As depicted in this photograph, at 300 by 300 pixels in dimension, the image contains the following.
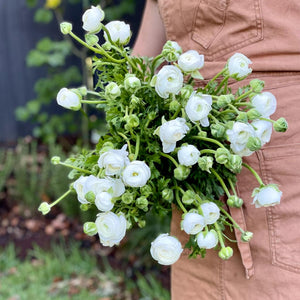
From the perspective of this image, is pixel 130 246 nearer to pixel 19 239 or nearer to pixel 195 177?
pixel 19 239

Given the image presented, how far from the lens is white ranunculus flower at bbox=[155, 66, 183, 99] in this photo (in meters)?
0.79

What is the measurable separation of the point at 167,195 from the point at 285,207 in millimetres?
289

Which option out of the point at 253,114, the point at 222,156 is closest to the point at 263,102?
the point at 253,114

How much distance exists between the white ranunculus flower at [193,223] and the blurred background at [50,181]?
5.74ft

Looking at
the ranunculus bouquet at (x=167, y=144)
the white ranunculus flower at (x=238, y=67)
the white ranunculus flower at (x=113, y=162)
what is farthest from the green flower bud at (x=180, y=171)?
the white ranunculus flower at (x=238, y=67)

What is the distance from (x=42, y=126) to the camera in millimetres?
3916

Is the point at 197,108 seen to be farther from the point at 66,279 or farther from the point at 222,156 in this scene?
the point at 66,279

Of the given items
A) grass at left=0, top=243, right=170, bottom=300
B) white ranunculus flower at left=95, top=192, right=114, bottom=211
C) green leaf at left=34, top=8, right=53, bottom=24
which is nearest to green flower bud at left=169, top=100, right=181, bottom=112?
white ranunculus flower at left=95, top=192, right=114, bottom=211

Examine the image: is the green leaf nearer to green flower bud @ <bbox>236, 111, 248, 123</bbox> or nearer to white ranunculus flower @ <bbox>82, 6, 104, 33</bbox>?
white ranunculus flower @ <bbox>82, 6, 104, 33</bbox>

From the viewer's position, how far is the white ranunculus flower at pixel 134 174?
29.3 inches

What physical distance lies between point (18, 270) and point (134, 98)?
2370 millimetres

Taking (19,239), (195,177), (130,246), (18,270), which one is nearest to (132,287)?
(130,246)

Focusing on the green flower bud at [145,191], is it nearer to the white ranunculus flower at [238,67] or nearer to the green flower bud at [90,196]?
the green flower bud at [90,196]

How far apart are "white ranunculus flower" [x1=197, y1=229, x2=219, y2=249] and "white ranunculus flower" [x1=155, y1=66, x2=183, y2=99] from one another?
277 mm
